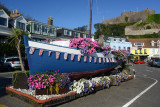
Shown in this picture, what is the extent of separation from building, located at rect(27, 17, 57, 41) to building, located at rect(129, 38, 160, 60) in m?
34.9

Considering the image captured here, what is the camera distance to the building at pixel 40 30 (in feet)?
87.9

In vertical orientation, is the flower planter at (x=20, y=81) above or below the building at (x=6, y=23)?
below

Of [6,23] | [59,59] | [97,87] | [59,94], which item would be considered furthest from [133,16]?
[59,94]

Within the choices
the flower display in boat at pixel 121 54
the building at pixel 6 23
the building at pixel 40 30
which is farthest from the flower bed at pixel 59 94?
the building at pixel 40 30

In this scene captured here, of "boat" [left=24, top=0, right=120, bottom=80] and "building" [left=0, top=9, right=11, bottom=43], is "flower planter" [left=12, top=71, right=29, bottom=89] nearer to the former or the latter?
"boat" [left=24, top=0, right=120, bottom=80]

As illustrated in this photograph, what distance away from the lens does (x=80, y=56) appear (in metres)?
6.99

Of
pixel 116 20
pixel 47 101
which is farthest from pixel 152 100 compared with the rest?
pixel 116 20

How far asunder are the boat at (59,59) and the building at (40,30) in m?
20.7

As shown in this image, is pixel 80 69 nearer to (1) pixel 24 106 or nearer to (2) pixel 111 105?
(2) pixel 111 105

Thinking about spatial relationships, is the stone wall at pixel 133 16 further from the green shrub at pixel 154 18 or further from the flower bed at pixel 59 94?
the flower bed at pixel 59 94

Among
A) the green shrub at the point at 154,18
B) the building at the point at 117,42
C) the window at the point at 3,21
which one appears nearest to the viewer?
the window at the point at 3,21

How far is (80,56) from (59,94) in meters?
2.36

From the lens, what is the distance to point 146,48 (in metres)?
53.1

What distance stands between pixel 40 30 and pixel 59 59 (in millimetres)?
24325
